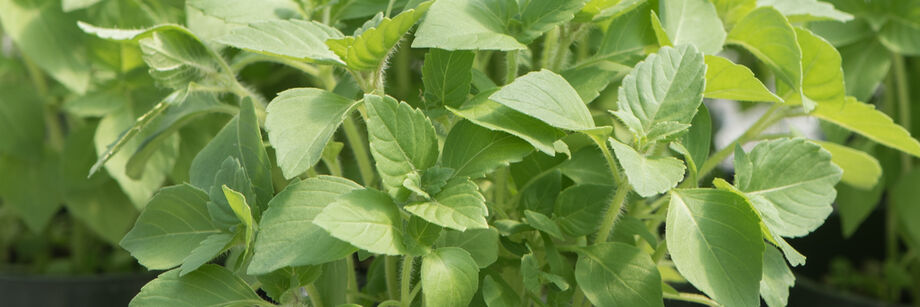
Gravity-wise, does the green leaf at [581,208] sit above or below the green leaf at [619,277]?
above

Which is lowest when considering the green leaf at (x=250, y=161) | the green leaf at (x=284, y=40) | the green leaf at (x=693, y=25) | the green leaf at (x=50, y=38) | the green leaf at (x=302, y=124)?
the green leaf at (x=50, y=38)

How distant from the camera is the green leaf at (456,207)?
36 cm

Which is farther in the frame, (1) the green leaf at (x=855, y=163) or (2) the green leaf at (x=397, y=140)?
(1) the green leaf at (x=855, y=163)

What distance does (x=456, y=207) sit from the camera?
1.22ft

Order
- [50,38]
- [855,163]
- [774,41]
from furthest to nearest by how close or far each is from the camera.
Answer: [50,38], [855,163], [774,41]

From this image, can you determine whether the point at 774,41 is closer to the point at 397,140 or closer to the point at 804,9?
Answer: the point at 804,9

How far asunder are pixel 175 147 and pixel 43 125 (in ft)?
0.70

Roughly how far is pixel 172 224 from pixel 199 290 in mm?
42

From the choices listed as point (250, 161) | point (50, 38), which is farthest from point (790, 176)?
point (50, 38)

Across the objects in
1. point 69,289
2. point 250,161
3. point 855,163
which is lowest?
point 69,289

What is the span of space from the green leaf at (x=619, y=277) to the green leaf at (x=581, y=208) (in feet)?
0.08

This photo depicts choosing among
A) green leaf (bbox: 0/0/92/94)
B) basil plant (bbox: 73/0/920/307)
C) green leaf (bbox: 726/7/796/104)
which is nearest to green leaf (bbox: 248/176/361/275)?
basil plant (bbox: 73/0/920/307)

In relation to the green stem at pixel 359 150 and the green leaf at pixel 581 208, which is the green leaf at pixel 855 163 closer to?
the green leaf at pixel 581 208

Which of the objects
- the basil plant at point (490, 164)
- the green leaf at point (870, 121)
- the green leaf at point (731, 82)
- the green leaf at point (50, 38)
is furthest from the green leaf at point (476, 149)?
the green leaf at point (50, 38)
